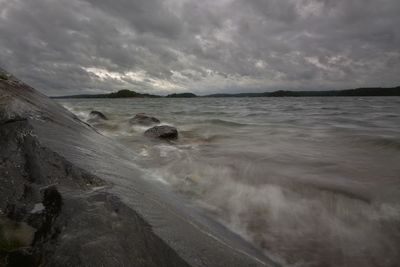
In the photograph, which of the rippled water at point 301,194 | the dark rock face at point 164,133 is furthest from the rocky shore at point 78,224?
the dark rock face at point 164,133

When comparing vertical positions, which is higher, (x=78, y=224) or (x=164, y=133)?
(x=78, y=224)

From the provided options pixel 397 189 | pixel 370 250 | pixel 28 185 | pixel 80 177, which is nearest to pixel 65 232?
pixel 28 185

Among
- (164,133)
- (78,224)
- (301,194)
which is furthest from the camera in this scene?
(164,133)

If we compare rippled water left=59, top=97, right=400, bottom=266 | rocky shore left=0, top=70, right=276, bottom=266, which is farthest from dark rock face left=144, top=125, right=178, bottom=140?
rocky shore left=0, top=70, right=276, bottom=266

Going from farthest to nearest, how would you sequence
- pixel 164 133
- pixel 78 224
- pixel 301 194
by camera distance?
pixel 164 133 < pixel 301 194 < pixel 78 224

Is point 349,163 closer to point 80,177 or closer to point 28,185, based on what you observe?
point 80,177

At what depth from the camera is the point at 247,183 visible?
4.90 m

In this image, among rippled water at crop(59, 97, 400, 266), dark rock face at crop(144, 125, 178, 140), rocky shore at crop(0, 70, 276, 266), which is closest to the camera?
rocky shore at crop(0, 70, 276, 266)

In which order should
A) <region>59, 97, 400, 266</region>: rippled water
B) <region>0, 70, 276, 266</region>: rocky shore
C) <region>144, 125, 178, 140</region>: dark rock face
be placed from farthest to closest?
<region>144, 125, 178, 140</region>: dark rock face, <region>59, 97, 400, 266</region>: rippled water, <region>0, 70, 276, 266</region>: rocky shore

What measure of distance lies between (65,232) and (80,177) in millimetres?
974

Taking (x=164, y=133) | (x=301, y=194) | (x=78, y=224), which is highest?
(x=78, y=224)

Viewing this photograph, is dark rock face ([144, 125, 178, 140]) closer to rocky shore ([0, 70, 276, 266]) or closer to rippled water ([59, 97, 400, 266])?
rippled water ([59, 97, 400, 266])

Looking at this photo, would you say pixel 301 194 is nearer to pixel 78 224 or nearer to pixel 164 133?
pixel 78 224

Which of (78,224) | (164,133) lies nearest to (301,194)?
(78,224)
